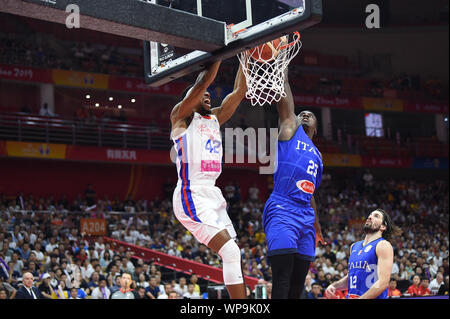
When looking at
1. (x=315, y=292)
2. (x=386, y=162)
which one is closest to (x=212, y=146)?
(x=315, y=292)

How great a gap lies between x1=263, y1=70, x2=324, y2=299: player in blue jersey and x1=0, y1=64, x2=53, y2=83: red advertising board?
50.2 ft

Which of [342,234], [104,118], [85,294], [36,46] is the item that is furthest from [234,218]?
[36,46]

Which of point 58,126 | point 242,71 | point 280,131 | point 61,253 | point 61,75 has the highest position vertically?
point 61,75

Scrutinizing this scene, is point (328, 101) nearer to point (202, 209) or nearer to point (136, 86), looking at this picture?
point (136, 86)

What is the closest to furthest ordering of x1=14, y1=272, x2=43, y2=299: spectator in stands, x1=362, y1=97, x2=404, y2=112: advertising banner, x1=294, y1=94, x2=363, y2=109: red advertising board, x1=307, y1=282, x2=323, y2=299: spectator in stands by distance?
1. x1=14, y1=272, x2=43, y2=299: spectator in stands
2. x1=307, y1=282, x2=323, y2=299: spectator in stands
3. x1=294, y1=94, x2=363, y2=109: red advertising board
4. x1=362, y1=97, x2=404, y2=112: advertising banner

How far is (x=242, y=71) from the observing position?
16.1 feet

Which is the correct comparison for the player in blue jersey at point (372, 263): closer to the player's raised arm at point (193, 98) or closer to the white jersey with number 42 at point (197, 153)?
the white jersey with number 42 at point (197, 153)

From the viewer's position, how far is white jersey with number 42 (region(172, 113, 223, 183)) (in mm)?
4375

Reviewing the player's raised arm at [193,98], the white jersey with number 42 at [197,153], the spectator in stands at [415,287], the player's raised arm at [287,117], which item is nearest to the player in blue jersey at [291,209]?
the player's raised arm at [287,117]

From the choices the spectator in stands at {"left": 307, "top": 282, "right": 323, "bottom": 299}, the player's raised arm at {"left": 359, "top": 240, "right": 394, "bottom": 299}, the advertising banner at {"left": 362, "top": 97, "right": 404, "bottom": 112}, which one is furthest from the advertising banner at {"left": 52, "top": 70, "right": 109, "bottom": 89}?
the player's raised arm at {"left": 359, "top": 240, "right": 394, "bottom": 299}

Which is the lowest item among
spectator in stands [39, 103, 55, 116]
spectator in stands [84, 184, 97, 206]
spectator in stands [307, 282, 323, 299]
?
spectator in stands [307, 282, 323, 299]

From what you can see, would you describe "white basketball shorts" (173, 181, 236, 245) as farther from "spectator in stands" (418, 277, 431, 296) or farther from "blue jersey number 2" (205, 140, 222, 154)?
"spectator in stands" (418, 277, 431, 296)

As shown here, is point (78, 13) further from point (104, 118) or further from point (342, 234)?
point (104, 118)
